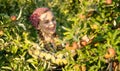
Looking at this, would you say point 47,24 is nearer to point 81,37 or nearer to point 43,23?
point 43,23

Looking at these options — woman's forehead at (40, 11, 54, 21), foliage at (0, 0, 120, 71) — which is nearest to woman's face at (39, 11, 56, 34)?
woman's forehead at (40, 11, 54, 21)

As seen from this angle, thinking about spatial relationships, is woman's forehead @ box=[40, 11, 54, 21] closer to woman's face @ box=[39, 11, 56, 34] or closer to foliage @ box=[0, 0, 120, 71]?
woman's face @ box=[39, 11, 56, 34]

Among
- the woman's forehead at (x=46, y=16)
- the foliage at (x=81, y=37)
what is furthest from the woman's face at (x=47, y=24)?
the foliage at (x=81, y=37)

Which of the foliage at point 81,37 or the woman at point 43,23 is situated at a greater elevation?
the foliage at point 81,37

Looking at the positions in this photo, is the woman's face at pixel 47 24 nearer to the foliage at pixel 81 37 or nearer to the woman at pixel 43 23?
the woman at pixel 43 23

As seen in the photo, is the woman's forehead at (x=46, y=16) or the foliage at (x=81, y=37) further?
the woman's forehead at (x=46, y=16)

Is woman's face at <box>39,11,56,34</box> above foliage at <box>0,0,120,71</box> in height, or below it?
below

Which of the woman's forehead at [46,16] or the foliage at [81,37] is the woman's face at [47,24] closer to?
the woman's forehead at [46,16]

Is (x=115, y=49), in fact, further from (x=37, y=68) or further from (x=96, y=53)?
(x=37, y=68)

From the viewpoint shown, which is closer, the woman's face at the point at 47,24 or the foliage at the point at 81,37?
the foliage at the point at 81,37

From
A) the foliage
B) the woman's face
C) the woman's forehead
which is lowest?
the woman's face

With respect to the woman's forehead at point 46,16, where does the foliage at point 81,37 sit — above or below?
above

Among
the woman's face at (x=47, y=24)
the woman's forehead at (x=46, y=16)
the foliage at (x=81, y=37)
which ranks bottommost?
the woman's face at (x=47, y=24)

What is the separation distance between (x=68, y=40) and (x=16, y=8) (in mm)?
3868
